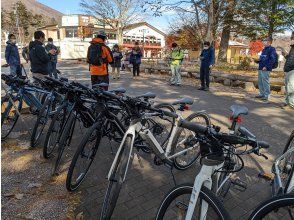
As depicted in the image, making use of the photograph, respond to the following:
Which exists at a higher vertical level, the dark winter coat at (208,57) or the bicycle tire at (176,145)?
the dark winter coat at (208,57)

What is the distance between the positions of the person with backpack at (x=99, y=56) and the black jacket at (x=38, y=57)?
3.66ft

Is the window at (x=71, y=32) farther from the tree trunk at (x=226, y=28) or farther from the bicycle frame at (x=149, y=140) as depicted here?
the bicycle frame at (x=149, y=140)

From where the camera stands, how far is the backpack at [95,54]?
6965 mm

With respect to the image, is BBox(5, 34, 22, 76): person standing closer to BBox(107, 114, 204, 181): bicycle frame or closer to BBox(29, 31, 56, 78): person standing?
BBox(29, 31, 56, 78): person standing

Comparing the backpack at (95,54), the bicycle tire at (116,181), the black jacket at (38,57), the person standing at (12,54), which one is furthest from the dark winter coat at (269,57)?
the person standing at (12,54)

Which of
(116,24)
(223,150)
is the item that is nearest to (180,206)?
(223,150)

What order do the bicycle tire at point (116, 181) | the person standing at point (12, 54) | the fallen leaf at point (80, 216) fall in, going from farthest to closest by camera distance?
the person standing at point (12, 54) → the fallen leaf at point (80, 216) → the bicycle tire at point (116, 181)

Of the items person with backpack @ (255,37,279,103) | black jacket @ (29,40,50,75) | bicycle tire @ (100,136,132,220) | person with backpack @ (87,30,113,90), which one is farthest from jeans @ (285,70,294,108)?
black jacket @ (29,40,50,75)

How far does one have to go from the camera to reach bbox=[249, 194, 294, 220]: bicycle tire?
72.0 inches

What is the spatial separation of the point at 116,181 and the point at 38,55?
5220 mm

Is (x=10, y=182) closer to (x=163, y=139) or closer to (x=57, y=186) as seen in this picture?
(x=57, y=186)

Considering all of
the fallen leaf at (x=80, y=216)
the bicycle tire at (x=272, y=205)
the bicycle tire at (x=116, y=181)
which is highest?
the bicycle tire at (x=272, y=205)

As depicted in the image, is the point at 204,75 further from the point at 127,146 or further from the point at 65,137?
the point at 127,146

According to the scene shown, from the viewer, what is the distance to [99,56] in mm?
7016
